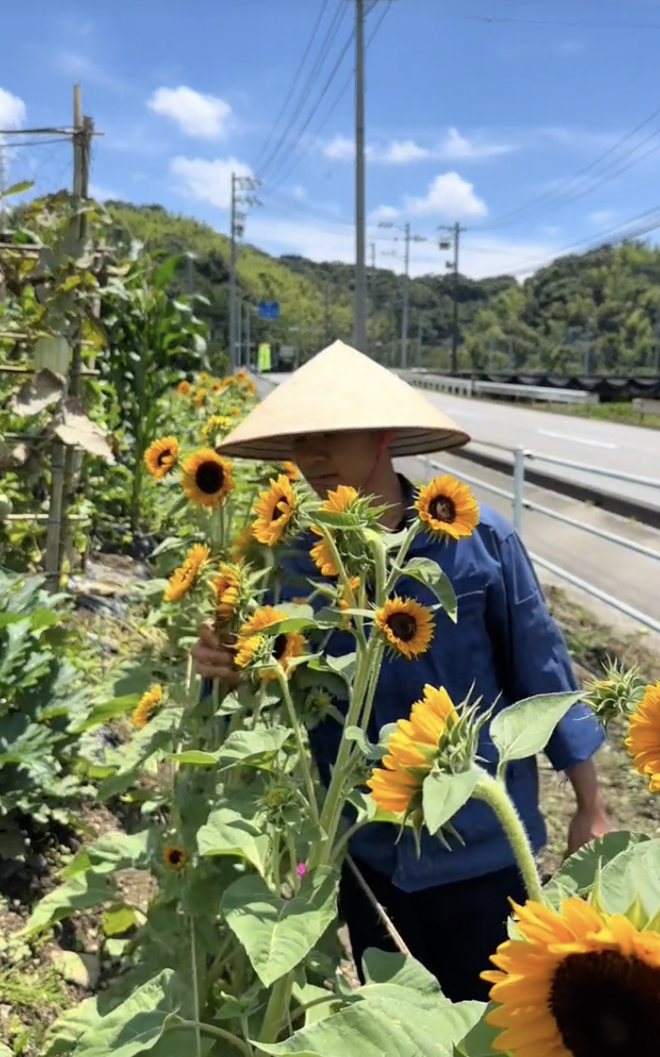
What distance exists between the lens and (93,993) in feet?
7.19

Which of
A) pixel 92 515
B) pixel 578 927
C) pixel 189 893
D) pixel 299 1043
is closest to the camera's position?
pixel 578 927

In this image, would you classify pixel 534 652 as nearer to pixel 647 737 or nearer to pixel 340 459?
pixel 340 459

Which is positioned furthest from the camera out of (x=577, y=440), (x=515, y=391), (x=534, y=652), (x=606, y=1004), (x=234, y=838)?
(x=515, y=391)

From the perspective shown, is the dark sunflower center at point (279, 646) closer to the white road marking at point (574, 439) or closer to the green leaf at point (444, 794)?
the green leaf at point (444, 794)

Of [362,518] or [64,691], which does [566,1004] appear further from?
[64,691]

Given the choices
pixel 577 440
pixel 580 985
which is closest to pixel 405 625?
pixel 580 985

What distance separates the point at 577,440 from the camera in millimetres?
16359

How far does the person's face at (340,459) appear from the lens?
1657 millimetres

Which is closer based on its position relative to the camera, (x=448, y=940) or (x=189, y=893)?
(x=189, y=893)

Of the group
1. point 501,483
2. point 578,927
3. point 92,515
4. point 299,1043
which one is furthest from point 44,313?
point 501,483

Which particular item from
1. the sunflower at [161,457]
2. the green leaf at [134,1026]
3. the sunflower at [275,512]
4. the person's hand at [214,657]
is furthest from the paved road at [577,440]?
the green leaf at [134,1026]

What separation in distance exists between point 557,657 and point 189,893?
30.1 inches

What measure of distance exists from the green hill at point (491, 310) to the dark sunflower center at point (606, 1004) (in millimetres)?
51206

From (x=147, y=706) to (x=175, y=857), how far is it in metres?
0.40
